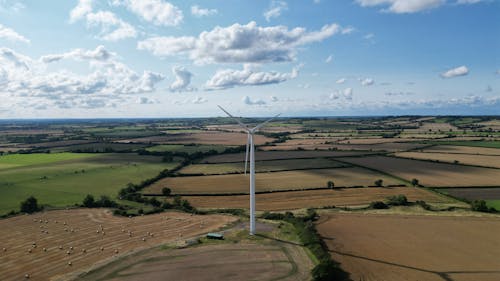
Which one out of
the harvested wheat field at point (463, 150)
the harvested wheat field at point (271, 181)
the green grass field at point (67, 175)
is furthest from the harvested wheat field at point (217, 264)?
the harvested wheat field at point (463, 150)

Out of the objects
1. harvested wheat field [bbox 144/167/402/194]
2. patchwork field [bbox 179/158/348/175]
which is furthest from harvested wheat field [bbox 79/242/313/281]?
patchwork field [bbox 179/158/348/175]

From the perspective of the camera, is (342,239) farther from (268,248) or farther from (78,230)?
(78,230)

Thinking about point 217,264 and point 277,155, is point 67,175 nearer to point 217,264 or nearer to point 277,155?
point 277,155

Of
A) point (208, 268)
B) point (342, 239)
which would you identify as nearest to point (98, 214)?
point (208, 268)

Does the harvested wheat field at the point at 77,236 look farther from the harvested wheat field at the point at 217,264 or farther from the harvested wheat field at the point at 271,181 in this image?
the harvested wheat field at the point at 271,181

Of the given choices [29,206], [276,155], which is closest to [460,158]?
[276,155]
